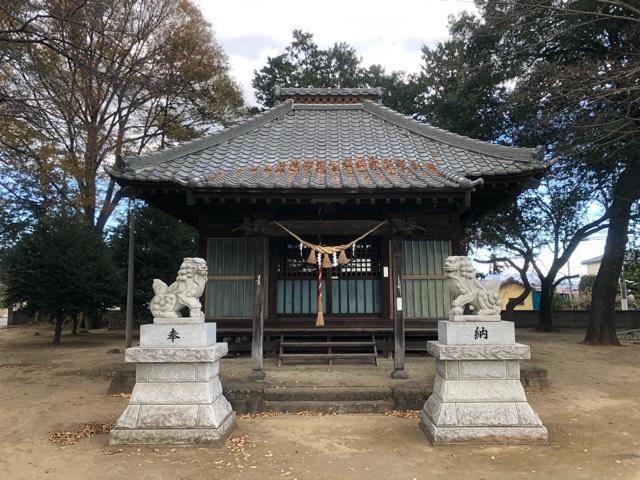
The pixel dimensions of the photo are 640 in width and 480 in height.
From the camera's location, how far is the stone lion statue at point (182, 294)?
6.38 m

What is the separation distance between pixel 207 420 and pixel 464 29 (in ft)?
57.2

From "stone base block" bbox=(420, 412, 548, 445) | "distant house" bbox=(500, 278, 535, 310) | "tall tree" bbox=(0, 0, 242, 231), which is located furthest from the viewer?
"distant house" bbox=(500, 278, 535, 310)

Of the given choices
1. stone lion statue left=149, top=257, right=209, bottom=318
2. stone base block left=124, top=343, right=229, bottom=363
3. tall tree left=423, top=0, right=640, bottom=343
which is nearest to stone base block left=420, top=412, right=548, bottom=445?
stone base block left=124, top=343, right=229, bottom=363

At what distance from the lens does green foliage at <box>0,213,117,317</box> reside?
17812 mm

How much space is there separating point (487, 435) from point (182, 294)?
4.46 metres

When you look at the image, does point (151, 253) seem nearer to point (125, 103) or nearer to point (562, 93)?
point (125, 103)

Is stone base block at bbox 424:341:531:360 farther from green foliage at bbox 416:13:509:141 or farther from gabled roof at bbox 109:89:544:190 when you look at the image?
green foliage at bbox 416:13:509:141

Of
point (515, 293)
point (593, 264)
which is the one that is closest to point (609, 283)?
point (515, 293)

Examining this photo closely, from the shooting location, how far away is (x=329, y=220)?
948 cm

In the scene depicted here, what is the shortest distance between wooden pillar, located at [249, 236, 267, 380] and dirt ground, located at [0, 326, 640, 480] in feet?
2.23

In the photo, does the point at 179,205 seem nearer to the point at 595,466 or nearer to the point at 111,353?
the point at 111,353

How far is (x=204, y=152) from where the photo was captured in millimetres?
10930

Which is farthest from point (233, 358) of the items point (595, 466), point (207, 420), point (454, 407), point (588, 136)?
point (588, 136)

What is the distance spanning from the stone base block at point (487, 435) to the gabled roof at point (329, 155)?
157 inches
